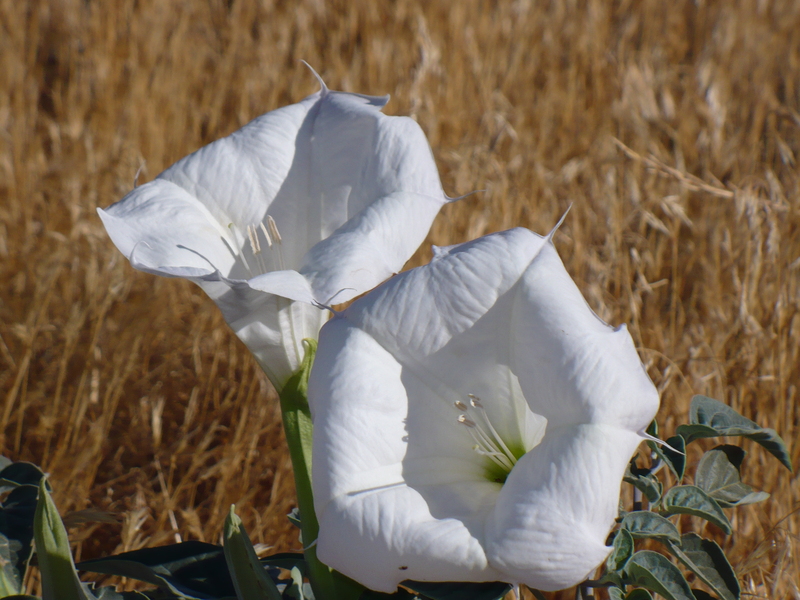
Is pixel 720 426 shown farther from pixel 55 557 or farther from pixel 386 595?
pixel 55 557

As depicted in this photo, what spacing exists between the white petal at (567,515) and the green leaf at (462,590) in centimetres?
4

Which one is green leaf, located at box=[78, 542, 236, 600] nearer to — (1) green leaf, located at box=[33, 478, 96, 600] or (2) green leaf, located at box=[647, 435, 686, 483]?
(1) green leaf, located at box=[33, 478, 96, 600]

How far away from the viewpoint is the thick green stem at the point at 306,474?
80 centimetres

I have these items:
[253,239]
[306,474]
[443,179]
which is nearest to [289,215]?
[253,239]

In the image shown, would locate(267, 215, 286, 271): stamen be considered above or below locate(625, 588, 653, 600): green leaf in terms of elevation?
above

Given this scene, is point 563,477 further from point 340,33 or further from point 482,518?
point 340,33

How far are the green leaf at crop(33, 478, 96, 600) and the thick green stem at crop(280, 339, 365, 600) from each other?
0.73ft

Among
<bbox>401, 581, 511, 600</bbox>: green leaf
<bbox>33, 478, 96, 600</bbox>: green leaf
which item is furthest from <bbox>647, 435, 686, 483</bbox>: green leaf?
<bbox>33, 478, 96, 600</bbox>: green leaf

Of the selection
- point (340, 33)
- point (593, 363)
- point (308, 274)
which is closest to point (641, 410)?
point (593, 363)

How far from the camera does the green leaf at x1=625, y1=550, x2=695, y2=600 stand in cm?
70

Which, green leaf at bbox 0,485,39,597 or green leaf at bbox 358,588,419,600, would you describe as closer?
green leaf at bbox 358,588,419,600

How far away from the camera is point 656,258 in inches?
74.5

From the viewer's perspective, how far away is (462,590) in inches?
27.0

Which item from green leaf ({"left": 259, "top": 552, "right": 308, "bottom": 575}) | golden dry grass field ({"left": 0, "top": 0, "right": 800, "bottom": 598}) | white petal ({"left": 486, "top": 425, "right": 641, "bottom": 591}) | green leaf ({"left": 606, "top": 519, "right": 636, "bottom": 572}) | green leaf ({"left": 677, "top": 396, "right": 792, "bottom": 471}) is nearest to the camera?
white petal ({"left": 486, "top": 425, "right": 641, "bottom": 591})
